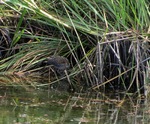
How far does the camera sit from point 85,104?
448 cm

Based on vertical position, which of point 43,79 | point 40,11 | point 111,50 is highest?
point 40,11

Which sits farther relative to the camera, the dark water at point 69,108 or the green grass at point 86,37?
the green grass at point 86,37

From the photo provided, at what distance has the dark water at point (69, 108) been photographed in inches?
154

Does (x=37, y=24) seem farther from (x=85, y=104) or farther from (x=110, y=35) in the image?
(x=85, y=104)

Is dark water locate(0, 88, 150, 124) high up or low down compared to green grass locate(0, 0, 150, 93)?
down

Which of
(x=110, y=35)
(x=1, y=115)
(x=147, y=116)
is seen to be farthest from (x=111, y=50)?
(x=1, y=115)

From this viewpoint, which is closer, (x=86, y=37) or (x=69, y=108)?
(x=69, y=108)

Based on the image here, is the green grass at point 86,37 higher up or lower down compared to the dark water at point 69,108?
higher up

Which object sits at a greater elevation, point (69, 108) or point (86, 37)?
point (86, 37)

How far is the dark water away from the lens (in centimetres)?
392

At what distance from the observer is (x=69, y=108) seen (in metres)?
4.29

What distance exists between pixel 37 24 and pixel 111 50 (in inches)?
42.9

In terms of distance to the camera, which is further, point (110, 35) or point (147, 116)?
point (110, 35)

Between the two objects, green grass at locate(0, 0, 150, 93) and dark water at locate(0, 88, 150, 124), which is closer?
dark water at locate(0, 88, 150, 124)
